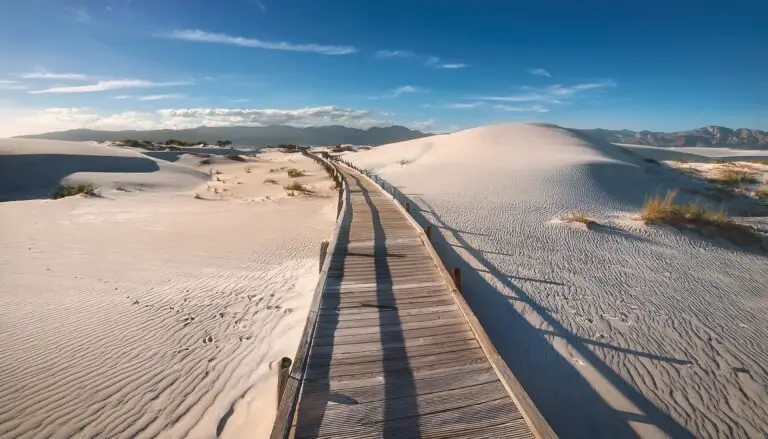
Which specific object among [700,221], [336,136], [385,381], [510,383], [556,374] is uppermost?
[336,136]

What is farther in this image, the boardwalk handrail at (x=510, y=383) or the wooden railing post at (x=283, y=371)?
the wooden railing post at (x=283, y=371)

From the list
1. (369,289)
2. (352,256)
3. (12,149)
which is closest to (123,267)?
(352,256)

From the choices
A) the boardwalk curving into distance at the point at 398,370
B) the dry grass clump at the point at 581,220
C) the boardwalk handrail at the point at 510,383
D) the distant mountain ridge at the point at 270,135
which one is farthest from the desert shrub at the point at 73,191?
the distant mountain ridge at the point at 270,135

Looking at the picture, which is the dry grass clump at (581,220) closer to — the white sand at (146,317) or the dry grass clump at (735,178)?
the white sand at (146,317)

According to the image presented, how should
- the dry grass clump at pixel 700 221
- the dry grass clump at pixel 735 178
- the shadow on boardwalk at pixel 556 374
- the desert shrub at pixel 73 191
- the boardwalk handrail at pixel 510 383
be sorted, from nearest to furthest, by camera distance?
1. the boardwalk handrail at pixel 510 383
2. the shadow on boardwalk at pixel 556 374
3. the dry grass clump at pixel 700 221
4. the desert shrub at pixel 73 191
5. the dry grass clump at pixel 735 178

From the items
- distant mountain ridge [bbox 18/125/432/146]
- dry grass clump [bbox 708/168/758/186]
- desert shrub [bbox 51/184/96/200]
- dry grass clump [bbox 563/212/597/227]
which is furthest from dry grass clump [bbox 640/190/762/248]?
distant mountain ridge [bbox 18/125/432/146]

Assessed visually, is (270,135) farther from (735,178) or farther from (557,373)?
(557,373)

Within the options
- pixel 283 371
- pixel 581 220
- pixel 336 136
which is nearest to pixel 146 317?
pixel 283 371
